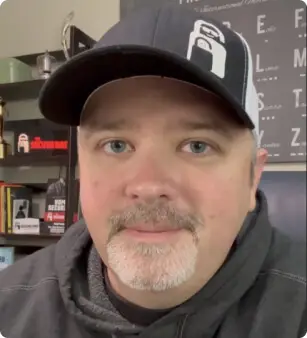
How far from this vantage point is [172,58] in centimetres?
36

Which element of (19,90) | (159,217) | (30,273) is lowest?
(30,273)

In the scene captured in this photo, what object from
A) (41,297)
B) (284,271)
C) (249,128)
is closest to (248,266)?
(284,271)

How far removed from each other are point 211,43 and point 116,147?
128mm

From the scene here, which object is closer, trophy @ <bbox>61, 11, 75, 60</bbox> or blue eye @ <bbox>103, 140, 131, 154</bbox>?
blue eye @ <bbox>103, 140, 131, 154</bbox>

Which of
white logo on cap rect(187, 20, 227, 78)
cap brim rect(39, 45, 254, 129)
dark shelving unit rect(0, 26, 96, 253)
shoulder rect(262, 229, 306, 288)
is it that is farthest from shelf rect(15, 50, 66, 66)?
shoulder rect(262, 229, 306, 288)

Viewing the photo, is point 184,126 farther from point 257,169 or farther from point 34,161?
point 34,161

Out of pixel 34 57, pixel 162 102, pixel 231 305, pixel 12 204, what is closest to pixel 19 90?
pixel 34 57

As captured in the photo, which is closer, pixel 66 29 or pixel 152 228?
pixel 152 228

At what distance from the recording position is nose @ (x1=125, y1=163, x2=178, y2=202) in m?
0.36

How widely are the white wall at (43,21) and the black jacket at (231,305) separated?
269 mm

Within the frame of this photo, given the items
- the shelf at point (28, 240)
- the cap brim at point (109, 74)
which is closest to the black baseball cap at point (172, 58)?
the cap brim at point (109, 74)

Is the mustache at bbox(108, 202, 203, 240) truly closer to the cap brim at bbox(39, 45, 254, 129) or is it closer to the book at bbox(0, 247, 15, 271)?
the cap brim at bbox(39, 45, 254, 129)

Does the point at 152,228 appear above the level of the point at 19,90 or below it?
below

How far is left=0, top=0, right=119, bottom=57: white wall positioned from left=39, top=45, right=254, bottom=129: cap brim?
0.37 ft
